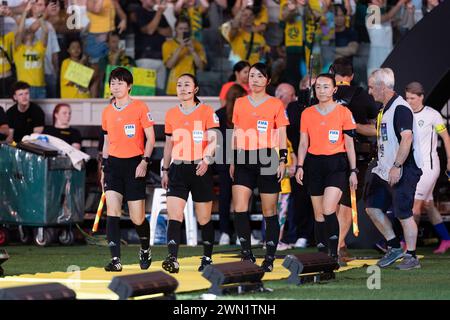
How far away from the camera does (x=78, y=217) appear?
54.7 ft

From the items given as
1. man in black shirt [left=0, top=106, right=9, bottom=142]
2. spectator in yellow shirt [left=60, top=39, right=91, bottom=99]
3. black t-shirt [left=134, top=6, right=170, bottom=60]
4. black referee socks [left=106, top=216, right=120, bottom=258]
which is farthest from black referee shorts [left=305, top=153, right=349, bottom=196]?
spectator in yellow shirt [left=60, top=39, right=91, bottom=99]

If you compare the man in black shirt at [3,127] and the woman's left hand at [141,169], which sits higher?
the man in black shirt at [3,127]

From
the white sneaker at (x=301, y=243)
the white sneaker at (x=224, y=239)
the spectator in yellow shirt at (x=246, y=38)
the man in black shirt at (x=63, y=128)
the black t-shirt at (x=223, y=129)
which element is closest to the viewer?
the white sneaker at (x=301, y=243)

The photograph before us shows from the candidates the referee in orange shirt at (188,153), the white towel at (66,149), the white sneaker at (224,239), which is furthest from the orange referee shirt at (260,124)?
the white towel at (66,149)

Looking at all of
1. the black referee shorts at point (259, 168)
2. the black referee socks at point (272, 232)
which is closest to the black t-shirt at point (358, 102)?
the black referee shorts at point (259, 168)

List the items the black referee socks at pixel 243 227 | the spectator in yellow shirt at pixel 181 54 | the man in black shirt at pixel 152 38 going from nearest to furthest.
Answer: the black referee socks at pixel 243 227 < the spectator in yellow shirt at pixel 181 54 < the man in black shirt at pixel 152 38

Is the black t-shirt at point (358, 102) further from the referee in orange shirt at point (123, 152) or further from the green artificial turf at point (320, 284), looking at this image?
the referee in orange shirt at point (123, 152)

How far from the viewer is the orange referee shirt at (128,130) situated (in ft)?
38.1

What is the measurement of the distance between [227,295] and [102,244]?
7.53m

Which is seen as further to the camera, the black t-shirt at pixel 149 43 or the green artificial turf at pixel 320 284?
the black t-shirt at pixel 149 43

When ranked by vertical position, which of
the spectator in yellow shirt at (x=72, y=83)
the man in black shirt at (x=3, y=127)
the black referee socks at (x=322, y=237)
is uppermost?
the spectator in yellow shirt at (x=72, y=83)

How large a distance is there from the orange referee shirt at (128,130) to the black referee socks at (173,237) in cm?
75
